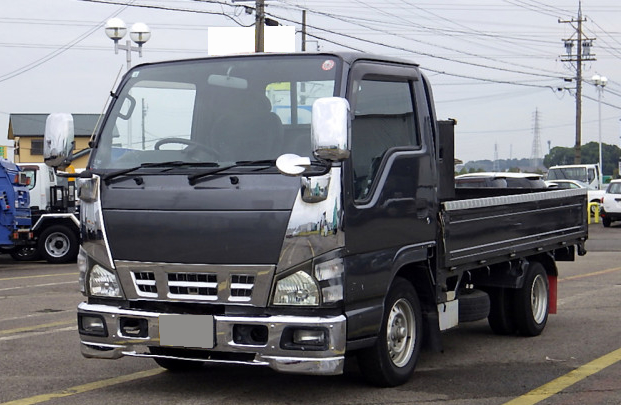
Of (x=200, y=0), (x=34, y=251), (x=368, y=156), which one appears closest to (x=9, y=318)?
(x=368, y=156)

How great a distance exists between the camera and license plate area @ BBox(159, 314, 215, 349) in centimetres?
633

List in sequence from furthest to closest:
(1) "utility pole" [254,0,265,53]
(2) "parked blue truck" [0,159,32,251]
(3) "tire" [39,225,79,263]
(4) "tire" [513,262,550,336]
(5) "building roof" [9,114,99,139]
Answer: (5) "building roof" [9,114,99,139]
(1) "utility pole" [254,0,265,53]
(3) "tire" [39,225,79,263]
(2) "parked blue truck" [0,159,32,251]
(4) "tire" [513,262,550,336]

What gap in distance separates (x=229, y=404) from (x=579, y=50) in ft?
192

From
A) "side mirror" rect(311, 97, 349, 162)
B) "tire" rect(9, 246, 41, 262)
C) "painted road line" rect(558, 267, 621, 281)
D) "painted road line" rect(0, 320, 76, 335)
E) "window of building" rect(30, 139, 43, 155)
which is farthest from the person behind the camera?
"window of building" rect(30, 139, 43, 155)

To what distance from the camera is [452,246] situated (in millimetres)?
7727

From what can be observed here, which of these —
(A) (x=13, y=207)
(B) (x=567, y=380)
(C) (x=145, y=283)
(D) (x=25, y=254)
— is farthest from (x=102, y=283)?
(D) (x=25, y=254)

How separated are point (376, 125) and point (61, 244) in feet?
50.5

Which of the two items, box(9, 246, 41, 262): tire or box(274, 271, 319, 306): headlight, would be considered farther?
box(9, 246, 41, 262): tire

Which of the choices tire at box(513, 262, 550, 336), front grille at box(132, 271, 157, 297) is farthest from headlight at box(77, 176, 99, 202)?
tire at box(513, 262, 550, 336)

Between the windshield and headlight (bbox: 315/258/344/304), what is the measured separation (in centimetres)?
73

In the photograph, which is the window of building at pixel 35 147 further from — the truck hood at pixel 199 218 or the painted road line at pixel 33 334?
the truck hood at pixel 199 218

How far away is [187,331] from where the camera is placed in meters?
6.38

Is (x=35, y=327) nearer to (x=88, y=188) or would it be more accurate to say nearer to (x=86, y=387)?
(x=86, y=387)

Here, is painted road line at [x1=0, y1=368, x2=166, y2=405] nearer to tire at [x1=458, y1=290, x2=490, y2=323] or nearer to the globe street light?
tire at [x1=458, y1=290, x2=490, y2=323]
